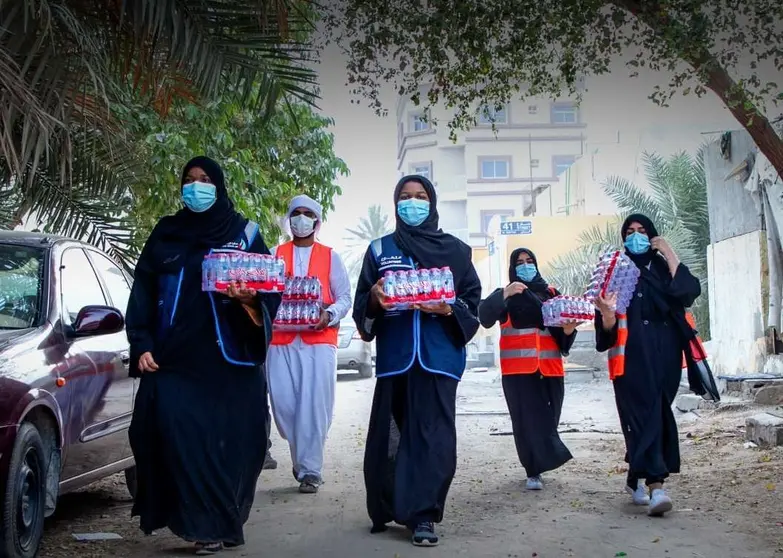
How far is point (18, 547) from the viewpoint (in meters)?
4.81

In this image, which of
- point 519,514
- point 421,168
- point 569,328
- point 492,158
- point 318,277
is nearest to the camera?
point 519,514

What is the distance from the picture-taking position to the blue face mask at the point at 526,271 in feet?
28.1

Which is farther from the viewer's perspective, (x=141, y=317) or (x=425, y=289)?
(x=425, y=289)

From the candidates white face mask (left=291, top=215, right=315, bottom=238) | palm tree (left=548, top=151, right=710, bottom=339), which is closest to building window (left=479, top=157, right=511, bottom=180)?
palm tree (left=548, top=151, right=710, bottom=339)

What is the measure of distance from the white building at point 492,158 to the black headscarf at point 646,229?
123 feet

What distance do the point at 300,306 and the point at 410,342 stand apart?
6.28 ft

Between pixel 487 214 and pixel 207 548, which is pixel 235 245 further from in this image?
pixel 487 214

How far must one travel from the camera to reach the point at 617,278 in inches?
272

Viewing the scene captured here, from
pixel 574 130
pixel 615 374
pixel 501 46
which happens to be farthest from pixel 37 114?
pixel 574 130

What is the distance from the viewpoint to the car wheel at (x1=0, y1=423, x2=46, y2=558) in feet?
15.4

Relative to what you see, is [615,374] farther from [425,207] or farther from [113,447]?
[113,447]

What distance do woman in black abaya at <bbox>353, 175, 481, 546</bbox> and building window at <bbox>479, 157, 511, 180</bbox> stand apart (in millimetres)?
45573

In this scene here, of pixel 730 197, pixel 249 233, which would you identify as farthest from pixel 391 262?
pixel 730 197

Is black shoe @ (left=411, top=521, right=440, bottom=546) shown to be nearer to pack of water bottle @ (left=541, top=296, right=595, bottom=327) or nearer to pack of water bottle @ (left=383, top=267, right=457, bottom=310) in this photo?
pack of water bottle @ (left=383, top=267, right=457, bottom=310)
